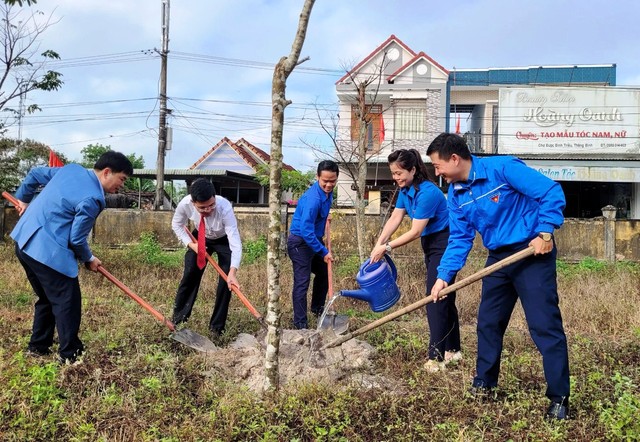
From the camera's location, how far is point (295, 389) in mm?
3057

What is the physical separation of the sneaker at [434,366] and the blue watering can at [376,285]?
0.57 meters

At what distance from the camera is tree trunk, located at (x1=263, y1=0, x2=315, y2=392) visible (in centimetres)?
288

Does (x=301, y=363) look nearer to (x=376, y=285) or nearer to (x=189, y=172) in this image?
(x=376, y=285)

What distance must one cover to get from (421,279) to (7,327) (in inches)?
205

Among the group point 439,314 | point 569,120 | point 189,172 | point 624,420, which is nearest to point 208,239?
point 439,314

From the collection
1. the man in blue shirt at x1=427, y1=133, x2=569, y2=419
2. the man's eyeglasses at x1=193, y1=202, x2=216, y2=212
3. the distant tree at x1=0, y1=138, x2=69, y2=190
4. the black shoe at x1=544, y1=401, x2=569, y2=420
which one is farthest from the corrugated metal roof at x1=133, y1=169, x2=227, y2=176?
the black shoe at x1=544, y1=401, x2=569, y2=420

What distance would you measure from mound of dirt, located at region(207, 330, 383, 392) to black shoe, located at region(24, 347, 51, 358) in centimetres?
120

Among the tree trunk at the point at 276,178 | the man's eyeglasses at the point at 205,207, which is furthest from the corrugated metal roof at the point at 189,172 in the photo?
the tree trunk at the point at 276,178

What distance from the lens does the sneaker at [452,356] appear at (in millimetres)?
3737

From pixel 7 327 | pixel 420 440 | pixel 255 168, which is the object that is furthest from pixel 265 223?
pixel 255 168

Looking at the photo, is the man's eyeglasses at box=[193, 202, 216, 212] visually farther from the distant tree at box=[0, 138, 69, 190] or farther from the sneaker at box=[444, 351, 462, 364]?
the distant tree at box=[0, 138, 69, 190]

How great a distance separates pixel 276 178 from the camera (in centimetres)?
297

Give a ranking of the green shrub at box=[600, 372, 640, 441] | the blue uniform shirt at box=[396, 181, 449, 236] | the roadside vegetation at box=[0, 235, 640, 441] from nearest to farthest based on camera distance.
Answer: the green shrub at box=[600, 372, 640, 441] → the roadside vegetation at box=[0, 235, 640, 441] → the blue uniform shirt at box=[396, 181, 449, 236]

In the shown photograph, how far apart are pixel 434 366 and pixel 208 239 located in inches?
87.5
